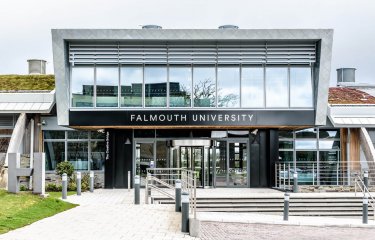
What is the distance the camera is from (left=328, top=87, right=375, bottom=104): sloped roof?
Answer: 3283cm

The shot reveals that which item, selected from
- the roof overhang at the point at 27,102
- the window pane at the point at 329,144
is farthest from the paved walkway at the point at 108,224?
the window pane at the point at 329,144

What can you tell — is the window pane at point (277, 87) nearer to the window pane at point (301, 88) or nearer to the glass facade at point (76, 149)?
the window pane at point (301, 88)

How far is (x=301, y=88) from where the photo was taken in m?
28.3

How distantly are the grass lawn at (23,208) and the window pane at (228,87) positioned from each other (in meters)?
10.0

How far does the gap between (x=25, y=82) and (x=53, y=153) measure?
5047 mm

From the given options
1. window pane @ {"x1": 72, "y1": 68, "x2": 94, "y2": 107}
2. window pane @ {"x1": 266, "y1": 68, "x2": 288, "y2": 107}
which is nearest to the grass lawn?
window pane @ {"x1": 72, "y1": 68, "x2": 94, "y2": 107}

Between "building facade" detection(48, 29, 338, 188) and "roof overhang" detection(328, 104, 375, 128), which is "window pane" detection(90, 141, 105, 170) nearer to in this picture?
"building facade" detection(48, 29, 338, 188)

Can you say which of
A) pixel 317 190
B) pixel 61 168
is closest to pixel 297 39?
pixel 317 190

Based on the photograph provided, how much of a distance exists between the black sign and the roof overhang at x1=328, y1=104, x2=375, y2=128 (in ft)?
12.7

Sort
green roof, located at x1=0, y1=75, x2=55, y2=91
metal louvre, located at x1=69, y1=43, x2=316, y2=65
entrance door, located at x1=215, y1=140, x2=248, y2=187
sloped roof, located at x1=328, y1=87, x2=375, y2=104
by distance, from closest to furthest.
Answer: metal louvre, located at x1=69, y1=43, x2=316, y2=65, entrance door, located at x1=215, y1=140, x2=248, y2=187, green roof, located at x1=0, y1=75, x2=55, y2=91, sloped roof, located at x1=328, y1=87, x2=375, y2=104

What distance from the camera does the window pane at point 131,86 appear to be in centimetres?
2822

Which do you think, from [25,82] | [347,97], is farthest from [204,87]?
[25,82]

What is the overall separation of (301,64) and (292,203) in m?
7.63

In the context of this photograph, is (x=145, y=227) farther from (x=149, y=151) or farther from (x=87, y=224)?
(x=149, y=151)
